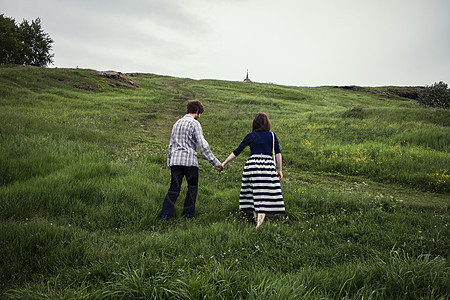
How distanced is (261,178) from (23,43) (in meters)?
68.1

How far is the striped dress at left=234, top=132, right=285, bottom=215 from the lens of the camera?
495 cm

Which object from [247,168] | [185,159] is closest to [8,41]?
[185,159]

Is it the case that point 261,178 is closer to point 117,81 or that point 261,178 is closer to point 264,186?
point 264,186

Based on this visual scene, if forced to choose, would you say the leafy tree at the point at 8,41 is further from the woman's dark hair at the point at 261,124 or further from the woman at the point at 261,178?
the woman at the point at 261,178

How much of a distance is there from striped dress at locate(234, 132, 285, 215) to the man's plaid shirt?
81cm

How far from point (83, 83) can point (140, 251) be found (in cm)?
3696

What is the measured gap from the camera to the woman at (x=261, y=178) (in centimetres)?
495

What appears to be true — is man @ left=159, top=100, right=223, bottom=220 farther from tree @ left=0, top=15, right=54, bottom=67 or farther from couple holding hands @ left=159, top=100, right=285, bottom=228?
tree @ left=0, top=15, right=54, bottom=67

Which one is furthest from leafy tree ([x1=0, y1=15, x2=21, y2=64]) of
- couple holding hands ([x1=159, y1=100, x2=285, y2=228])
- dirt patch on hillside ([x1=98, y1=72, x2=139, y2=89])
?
couple holding hands ([x1=159, y1=100, x2=285, y2=228])

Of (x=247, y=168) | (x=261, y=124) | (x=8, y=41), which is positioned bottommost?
(x=247, y=168)

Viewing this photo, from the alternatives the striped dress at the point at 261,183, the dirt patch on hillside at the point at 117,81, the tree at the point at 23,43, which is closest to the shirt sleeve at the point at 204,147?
the striped dress at the point at 261,183

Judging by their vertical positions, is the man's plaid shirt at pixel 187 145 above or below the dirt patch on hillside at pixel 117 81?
below

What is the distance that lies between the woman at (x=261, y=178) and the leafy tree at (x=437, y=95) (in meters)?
51.0

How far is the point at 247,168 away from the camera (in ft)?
17.2
